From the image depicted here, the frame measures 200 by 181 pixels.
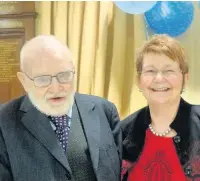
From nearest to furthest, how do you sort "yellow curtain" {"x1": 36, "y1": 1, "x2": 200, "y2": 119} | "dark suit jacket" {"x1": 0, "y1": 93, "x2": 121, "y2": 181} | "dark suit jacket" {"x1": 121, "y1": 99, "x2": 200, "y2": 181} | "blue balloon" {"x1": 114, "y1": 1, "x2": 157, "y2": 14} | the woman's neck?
"dark suit jacket" {"x1": 0, "y1": 93, "x2": 121, "y2": 181} < "dark suit jacket" {"x1": 121, "y1": 99, "x2": 200, "y2": 181} < the woman's neck < "blue balloon" {"x1": 114, "y1": 1, "x2": 157, "y2": 14} < "yellow curtain" {"x1": 36, "y1": 1, "x2": 200, "y2": 119}

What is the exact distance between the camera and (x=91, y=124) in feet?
5.57

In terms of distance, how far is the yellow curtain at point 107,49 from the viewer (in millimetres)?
2656

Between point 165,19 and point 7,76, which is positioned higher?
point 165,19

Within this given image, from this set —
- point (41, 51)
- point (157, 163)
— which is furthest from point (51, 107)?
point (157, 163)

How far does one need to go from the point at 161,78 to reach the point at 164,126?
0.85 ft

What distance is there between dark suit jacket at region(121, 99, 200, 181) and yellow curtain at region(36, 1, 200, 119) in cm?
79

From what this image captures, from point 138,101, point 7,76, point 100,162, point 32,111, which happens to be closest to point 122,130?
point 100,162

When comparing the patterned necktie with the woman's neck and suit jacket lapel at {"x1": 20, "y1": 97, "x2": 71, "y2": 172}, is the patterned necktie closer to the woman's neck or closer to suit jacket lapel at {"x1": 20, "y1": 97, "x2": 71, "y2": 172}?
suit jacket lapel at {"x1": 20, "y1": 97, "x2": 71, "y2": 172}

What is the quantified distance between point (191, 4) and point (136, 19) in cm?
45

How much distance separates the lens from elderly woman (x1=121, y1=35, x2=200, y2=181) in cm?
167

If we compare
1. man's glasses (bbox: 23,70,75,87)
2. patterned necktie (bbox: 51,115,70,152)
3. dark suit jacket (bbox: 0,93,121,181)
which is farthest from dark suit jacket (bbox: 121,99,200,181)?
man's glasses (bbox: 23,70,75,87)

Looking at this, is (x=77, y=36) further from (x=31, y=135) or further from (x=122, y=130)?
(x=31, y=135)

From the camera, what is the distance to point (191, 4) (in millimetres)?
2330

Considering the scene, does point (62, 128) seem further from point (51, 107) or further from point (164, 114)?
point (164, 114)
